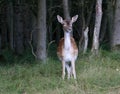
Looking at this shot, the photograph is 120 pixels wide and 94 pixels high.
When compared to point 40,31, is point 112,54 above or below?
below

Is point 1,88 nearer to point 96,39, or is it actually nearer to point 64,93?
point 64,93

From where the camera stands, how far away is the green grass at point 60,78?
966 centimetres

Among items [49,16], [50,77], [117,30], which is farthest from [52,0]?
[50,77]

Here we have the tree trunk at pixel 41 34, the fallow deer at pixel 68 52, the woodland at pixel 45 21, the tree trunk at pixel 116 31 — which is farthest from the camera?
the tree trunk at pixel 116 31

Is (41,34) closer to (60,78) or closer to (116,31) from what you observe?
(116,31)

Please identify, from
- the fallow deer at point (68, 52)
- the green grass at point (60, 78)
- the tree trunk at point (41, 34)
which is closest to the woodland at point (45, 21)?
the tree trunk at point (41, 34)

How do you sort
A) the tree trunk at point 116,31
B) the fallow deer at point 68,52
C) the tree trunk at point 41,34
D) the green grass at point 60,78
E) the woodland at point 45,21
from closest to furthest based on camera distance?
the green grass at point 60,78
the fallow deer at point 68,52
the tree trunk at point 41,34
the woodland at point 45,21
the tree trunk at point 116,31

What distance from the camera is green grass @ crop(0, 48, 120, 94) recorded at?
9.66 metres

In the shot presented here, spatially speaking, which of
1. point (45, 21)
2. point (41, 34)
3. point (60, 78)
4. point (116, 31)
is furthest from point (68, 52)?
point (116, 31)

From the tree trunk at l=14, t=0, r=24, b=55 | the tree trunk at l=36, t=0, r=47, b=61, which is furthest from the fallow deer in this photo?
the tree trunk at l=14, t=0, r=24, b=55

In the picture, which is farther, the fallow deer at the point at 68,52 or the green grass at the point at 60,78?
the fallow deer at the point at 68,52

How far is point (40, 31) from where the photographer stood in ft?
42.1

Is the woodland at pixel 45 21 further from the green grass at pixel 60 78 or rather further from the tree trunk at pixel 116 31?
the green grass at pixel 60 78

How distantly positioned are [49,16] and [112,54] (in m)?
7.66
